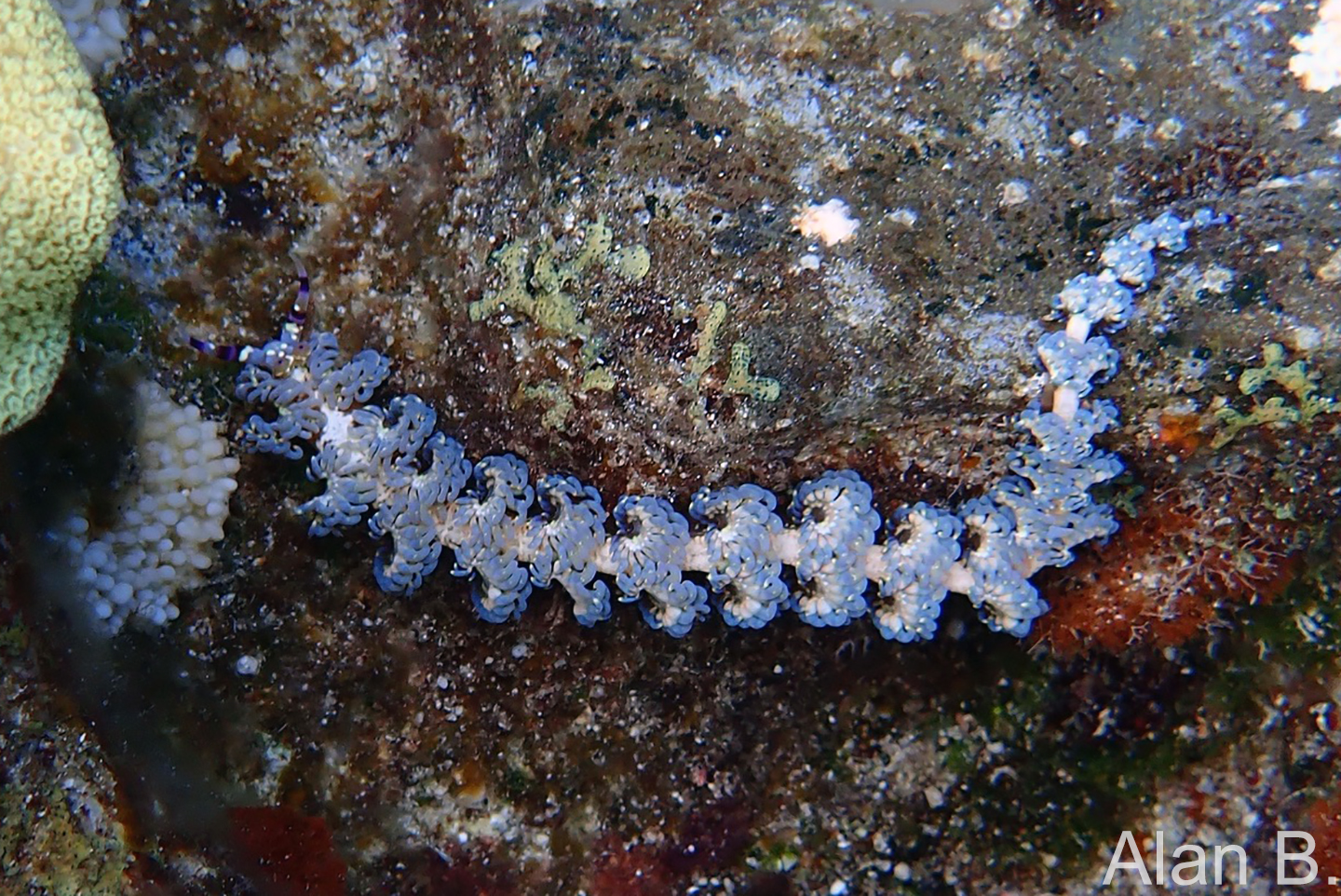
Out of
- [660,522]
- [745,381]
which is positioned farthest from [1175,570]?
[660,522]

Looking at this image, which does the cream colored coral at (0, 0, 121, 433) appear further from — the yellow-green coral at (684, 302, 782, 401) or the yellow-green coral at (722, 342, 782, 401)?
the yellow-green coral at (722, 342, 782, 401)

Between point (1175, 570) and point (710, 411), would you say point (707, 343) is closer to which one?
point (710, 411)

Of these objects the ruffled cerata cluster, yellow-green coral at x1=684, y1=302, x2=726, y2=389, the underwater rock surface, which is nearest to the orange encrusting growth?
the underwater rock surface

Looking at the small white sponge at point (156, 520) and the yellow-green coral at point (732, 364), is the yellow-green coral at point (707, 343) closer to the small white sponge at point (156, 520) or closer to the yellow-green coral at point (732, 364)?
the yellow-green coral at point (732, 364)

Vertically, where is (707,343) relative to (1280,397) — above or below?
below

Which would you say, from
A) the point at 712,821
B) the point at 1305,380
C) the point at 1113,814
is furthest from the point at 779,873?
the point at 1305,380

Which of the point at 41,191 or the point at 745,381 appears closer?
the point at 41,191

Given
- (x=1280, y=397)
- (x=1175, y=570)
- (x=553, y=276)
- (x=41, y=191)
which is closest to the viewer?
(x=41, y=191)

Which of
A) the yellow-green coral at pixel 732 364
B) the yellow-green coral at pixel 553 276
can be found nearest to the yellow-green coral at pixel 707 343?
the yellow-green coral at pixel 732 364
